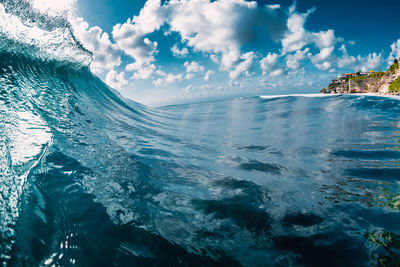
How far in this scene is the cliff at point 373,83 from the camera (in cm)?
3148

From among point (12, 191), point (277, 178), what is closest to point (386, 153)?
point (277, 178)

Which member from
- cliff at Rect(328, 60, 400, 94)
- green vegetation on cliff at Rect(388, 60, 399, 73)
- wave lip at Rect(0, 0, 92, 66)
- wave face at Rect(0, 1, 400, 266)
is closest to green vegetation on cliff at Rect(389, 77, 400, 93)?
cliff at Rect(328, 60, 400, 94)

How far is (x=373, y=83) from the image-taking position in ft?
127

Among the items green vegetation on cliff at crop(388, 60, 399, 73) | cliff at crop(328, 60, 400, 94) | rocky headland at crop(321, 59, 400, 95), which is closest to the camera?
rocky headland at crop(321, 59, 400, 95)

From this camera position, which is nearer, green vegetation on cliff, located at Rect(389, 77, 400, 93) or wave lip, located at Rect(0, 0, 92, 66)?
wave lip, located at Rect(0, 0, 92, 66)

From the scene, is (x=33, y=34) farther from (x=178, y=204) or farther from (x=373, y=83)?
(x=373, y=83)

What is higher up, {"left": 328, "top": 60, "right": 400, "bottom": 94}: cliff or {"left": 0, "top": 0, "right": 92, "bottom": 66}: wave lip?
{"left": 328, "top": 60, "right": 400, "bottom": 94}: cliff

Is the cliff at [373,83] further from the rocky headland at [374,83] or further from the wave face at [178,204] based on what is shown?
the wave face at [178,204]

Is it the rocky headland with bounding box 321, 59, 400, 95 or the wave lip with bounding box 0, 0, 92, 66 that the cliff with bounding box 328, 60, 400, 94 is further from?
the wave lip with bounding box 0, 0, 92, 66

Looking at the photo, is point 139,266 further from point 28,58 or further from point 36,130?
point 28,58

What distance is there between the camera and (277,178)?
7.24 ft

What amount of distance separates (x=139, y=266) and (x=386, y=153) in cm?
388

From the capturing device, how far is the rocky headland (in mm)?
31062

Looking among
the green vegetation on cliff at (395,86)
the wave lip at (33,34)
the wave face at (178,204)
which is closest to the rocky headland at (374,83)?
the green vegetation on cliff at (395,86)
